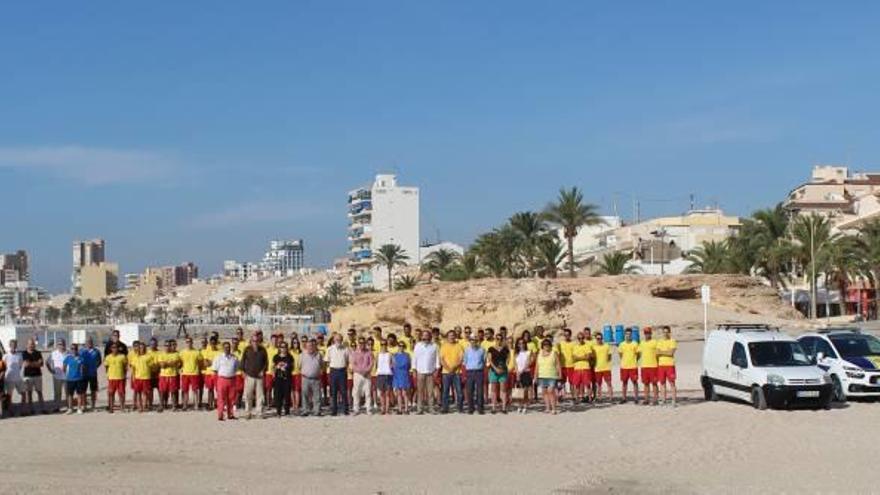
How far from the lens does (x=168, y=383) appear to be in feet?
65.0

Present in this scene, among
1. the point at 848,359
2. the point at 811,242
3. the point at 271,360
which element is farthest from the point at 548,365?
the point at 811,242

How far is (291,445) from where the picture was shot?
1527cm

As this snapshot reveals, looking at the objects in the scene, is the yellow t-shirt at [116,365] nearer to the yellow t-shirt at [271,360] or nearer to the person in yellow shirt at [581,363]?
the yellow t-shirt at [271,360]

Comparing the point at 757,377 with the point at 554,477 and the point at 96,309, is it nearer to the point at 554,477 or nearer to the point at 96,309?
the point at 554,477

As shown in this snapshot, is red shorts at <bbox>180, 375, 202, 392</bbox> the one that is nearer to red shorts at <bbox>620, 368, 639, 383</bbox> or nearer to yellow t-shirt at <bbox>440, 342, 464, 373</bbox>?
yellow t-shirt at <bbox>440, 342, 464, 373</bbox>

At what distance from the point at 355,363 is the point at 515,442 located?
4772 mm

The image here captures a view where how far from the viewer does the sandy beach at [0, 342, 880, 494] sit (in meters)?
11.7

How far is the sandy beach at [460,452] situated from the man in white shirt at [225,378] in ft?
1.47

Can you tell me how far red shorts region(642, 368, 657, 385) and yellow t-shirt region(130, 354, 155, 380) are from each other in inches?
378

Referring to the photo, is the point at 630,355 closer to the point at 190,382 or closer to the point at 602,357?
the point at 602,357

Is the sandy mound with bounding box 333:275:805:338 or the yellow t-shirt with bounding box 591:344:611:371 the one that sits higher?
the sandy mound with bounding box 333:275:805:338

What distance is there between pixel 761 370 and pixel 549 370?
3908 mm

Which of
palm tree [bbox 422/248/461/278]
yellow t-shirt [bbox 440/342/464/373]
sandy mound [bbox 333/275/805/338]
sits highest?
palm tree [bbox 422/248/461/278]

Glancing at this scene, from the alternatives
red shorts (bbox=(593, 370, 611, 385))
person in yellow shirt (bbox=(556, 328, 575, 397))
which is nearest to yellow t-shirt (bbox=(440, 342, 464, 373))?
person in yellow shirt (bbox=(556, 328, 575, 397))
